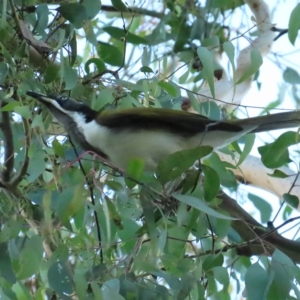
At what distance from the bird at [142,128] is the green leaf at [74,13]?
16 cm

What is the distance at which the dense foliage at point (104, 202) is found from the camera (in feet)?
4.41

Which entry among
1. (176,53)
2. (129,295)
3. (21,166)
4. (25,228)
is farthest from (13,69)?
(176,53)

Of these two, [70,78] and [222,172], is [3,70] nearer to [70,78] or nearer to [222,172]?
[70,78]

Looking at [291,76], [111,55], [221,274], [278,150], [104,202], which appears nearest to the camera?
[104,202]

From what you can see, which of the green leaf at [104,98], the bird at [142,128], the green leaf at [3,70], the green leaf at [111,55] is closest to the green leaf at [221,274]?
the bird at [142,128]

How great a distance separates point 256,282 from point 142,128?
0.47 m

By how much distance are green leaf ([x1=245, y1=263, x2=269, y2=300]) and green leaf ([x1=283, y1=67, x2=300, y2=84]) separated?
0.99 m

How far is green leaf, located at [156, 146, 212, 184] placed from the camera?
132 centimetres

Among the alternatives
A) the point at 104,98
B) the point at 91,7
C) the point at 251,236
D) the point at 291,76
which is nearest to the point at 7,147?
the point at 104,98

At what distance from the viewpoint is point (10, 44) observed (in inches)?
64.3

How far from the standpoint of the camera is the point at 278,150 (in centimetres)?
155

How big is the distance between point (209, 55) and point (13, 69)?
0.38m

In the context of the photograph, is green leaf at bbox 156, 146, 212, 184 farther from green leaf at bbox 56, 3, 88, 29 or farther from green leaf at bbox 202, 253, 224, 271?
green leaf at bbox 56, 3, 88, 29

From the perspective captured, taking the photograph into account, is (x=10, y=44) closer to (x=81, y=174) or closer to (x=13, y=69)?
(x=13, y=69)
